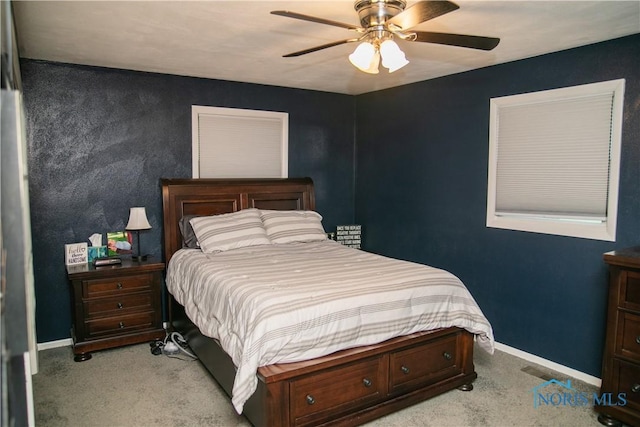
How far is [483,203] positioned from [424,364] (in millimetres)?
1668

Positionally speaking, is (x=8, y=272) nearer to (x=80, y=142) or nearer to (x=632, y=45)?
(x=80, y=142)

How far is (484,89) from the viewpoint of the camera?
12.7 ft

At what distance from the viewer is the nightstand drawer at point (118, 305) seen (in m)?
3.57

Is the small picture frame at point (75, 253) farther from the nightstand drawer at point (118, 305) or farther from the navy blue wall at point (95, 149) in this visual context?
the nightstand drawer at point (118, 305)

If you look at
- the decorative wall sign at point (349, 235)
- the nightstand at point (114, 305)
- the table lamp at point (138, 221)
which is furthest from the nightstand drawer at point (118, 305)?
the decorative wall sign at point (349, 235)

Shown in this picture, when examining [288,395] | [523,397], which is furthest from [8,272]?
[523,397]

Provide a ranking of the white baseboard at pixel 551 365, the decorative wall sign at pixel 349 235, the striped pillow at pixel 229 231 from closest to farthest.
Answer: the white baseboard at pixel 551 365 < the striped pillow at pixel 229 231 < the decorative wall sign at pixel 349 235

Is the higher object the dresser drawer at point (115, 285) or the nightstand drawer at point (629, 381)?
the dresser drawer at point (115, 285)

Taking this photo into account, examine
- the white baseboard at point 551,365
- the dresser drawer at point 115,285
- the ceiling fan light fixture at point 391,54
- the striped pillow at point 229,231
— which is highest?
the ceiling fan light fixture at point 391,54

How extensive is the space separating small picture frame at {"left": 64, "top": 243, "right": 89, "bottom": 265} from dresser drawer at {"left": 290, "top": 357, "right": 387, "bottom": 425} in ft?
7.80

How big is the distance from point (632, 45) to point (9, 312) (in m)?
3.68

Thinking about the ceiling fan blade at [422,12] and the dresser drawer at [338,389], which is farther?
the dresser drawer at [338,389]

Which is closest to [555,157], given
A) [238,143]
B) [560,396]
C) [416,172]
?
[416,172]

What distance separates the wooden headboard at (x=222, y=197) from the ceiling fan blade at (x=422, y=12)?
101 inches
